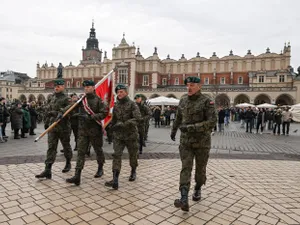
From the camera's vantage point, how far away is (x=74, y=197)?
370 cm

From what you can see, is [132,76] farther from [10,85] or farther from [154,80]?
[10,85]

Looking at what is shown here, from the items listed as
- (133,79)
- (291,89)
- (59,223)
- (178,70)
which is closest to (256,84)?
(291,89)

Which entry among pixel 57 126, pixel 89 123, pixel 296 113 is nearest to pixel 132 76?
pixel 296 113

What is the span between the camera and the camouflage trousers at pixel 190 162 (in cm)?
340

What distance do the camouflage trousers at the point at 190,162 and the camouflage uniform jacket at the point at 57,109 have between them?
Result: 254 centimetres

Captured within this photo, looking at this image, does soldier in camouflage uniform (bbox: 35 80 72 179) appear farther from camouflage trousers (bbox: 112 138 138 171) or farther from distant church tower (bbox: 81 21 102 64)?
distant church tower (bbox: 81 21 102 64)

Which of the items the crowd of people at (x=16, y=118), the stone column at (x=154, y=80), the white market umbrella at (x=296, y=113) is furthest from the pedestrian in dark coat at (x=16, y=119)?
the stone column at (x=154, y=80)

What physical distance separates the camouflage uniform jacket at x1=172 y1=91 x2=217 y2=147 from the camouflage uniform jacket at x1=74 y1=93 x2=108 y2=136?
1.62m

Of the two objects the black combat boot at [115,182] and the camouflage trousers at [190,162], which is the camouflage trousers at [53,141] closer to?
the black combat boot at [115,182]

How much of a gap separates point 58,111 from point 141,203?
2.54 m

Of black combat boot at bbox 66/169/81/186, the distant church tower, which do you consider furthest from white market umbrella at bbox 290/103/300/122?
the distant church tower

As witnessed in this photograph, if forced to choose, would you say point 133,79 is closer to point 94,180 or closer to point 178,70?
point 178,70

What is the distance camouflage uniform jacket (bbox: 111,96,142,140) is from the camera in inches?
169

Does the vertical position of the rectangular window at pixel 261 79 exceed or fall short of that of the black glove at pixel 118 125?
it exceeds it
